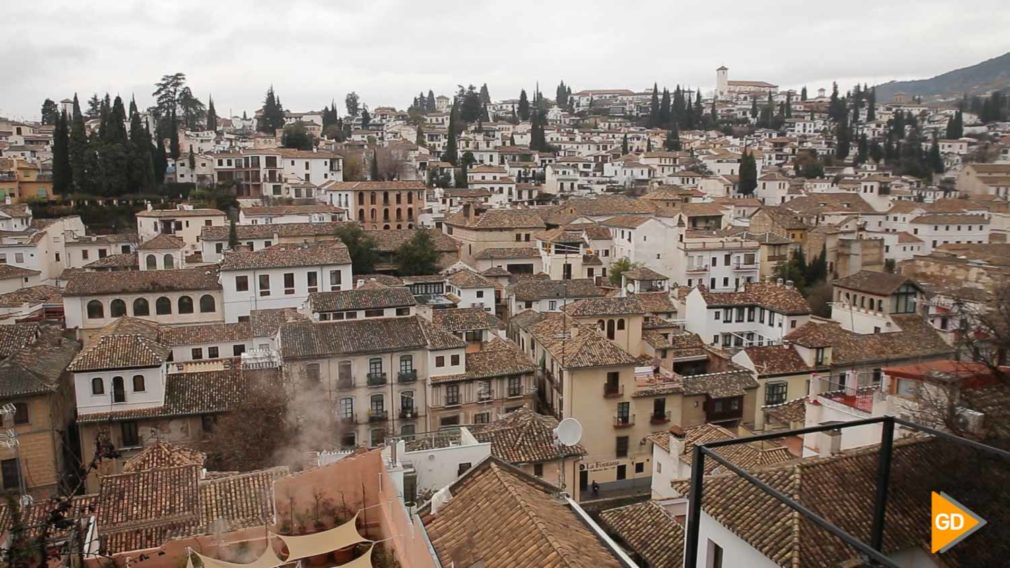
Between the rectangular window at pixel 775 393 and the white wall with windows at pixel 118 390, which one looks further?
the rectangular window at pixel 775 393

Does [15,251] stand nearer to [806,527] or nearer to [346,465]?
[346,465]

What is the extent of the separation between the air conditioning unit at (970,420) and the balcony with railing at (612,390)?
11.5 m

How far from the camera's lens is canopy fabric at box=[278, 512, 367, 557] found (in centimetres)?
983

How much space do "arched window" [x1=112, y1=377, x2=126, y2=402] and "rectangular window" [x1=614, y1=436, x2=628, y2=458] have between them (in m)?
13.8

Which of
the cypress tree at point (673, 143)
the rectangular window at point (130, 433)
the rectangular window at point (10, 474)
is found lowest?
the rectangular window at point (10, 474)

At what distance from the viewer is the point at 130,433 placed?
19203 mm

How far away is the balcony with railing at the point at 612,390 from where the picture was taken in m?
21.0

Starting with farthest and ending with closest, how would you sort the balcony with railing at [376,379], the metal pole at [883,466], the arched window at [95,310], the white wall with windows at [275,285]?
1. the white wall with windows at [275,285]
2. the arched window at [95,310]
3. the balcony with railing at [376,379]
4. the metal pole at [883,466]

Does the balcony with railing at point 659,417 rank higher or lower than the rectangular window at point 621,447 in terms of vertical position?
higher

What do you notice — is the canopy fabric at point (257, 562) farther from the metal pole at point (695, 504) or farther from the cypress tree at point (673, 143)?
the cypress tree at point (673, 143)

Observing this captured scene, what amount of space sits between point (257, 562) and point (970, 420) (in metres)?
9.88

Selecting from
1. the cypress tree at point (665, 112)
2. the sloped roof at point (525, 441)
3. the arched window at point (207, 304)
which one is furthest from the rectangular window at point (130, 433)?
the cypress tree at point (665, 112)

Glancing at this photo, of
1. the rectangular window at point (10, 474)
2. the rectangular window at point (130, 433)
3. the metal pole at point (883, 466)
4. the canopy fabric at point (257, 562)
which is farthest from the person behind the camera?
the rectangular window at point (130, 433)

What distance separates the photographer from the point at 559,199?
2397 inches
